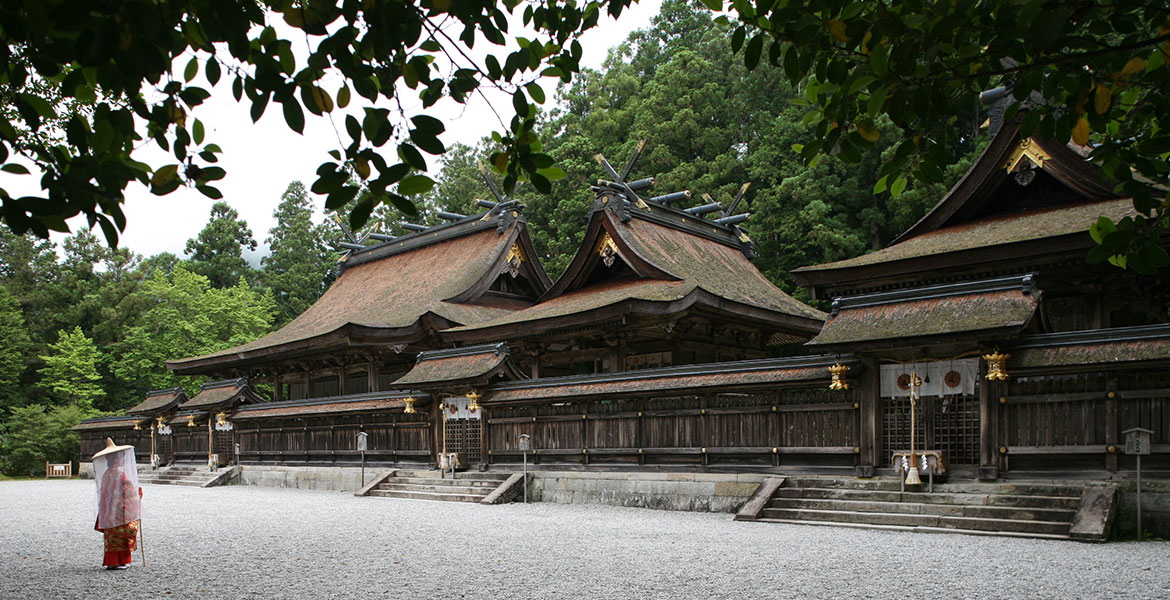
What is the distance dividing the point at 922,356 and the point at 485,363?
8854mm

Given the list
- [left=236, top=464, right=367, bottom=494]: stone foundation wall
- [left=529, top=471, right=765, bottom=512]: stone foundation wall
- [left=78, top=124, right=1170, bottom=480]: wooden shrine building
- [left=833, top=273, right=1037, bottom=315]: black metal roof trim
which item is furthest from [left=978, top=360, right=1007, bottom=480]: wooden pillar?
[left=236, top=464, right=367, bottom=494]: stone foundation wall

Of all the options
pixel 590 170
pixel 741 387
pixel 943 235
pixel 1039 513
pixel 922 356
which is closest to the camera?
pixel 1039 513

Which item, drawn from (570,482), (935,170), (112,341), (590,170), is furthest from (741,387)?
(112,341)

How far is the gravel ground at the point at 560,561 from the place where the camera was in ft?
24.7

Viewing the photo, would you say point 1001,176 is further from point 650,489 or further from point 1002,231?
point 650,489

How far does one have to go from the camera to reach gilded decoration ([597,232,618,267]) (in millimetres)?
21703

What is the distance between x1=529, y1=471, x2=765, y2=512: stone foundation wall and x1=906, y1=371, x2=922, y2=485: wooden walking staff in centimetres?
245

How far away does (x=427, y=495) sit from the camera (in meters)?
18.0

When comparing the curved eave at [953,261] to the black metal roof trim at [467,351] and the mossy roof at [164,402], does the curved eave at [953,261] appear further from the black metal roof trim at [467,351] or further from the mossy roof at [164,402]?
the mossy roof at [164,402]

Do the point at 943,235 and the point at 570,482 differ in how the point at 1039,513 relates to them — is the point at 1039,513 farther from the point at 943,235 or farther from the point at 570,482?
the point at 570,482

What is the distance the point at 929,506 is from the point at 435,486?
10217mm

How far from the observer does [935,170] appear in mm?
4832

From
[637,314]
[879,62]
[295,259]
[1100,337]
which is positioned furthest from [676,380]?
[295,259]

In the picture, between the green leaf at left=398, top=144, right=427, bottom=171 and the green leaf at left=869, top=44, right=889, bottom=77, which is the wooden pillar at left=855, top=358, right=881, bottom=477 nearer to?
the green leaf at left=869, top=44, right=889, bottom=77
